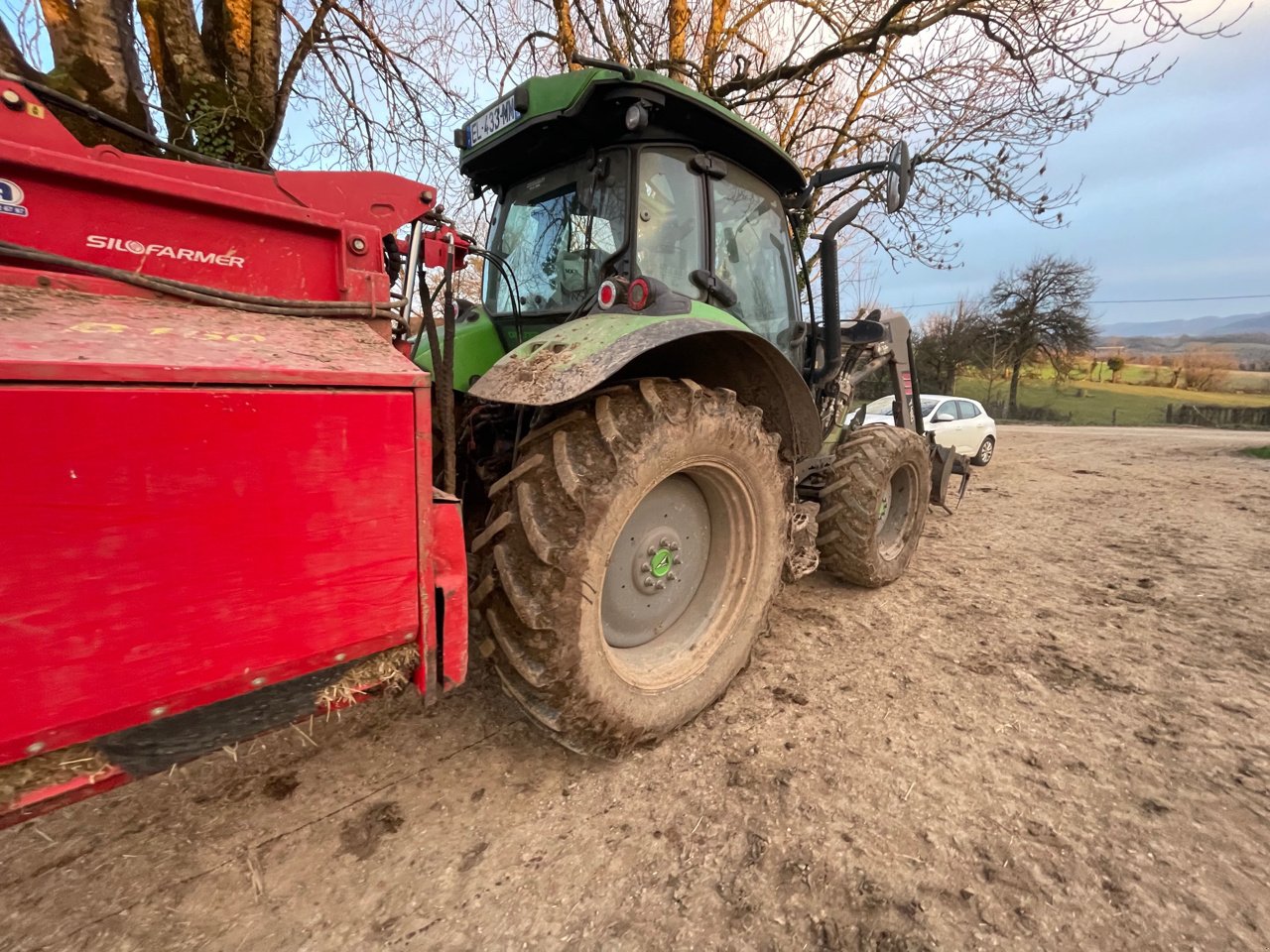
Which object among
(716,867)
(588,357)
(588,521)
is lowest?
(716,867)

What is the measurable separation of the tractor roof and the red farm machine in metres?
0.02

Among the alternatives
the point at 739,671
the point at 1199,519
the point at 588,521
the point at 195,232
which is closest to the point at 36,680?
the point at 195,232

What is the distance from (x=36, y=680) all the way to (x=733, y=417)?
184 cm

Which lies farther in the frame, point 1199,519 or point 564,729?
point 1199,519

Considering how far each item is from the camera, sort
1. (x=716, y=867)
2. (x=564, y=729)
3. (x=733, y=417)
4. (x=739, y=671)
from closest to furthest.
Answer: (x=716, y=867) < (x=564, y=729) < (x=733, y=417) < (x=739, y=671)

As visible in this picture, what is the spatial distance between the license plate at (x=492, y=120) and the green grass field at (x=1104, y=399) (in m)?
28.5

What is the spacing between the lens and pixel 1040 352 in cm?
2761

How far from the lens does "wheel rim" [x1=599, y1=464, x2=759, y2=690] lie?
2.21m

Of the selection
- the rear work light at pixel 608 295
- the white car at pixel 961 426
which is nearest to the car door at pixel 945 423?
the white car at pixel 961 426

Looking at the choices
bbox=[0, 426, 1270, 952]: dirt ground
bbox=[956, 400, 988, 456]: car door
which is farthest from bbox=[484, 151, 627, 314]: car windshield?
bbox=[956, 400, 988, 456]: car door

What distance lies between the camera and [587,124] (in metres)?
2.32

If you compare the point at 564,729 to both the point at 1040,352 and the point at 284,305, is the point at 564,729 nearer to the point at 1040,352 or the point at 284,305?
the point at 284,305

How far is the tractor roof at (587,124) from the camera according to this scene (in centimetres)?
217

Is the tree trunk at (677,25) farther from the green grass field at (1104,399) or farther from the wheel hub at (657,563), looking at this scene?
the green grass field at (1104,399)
